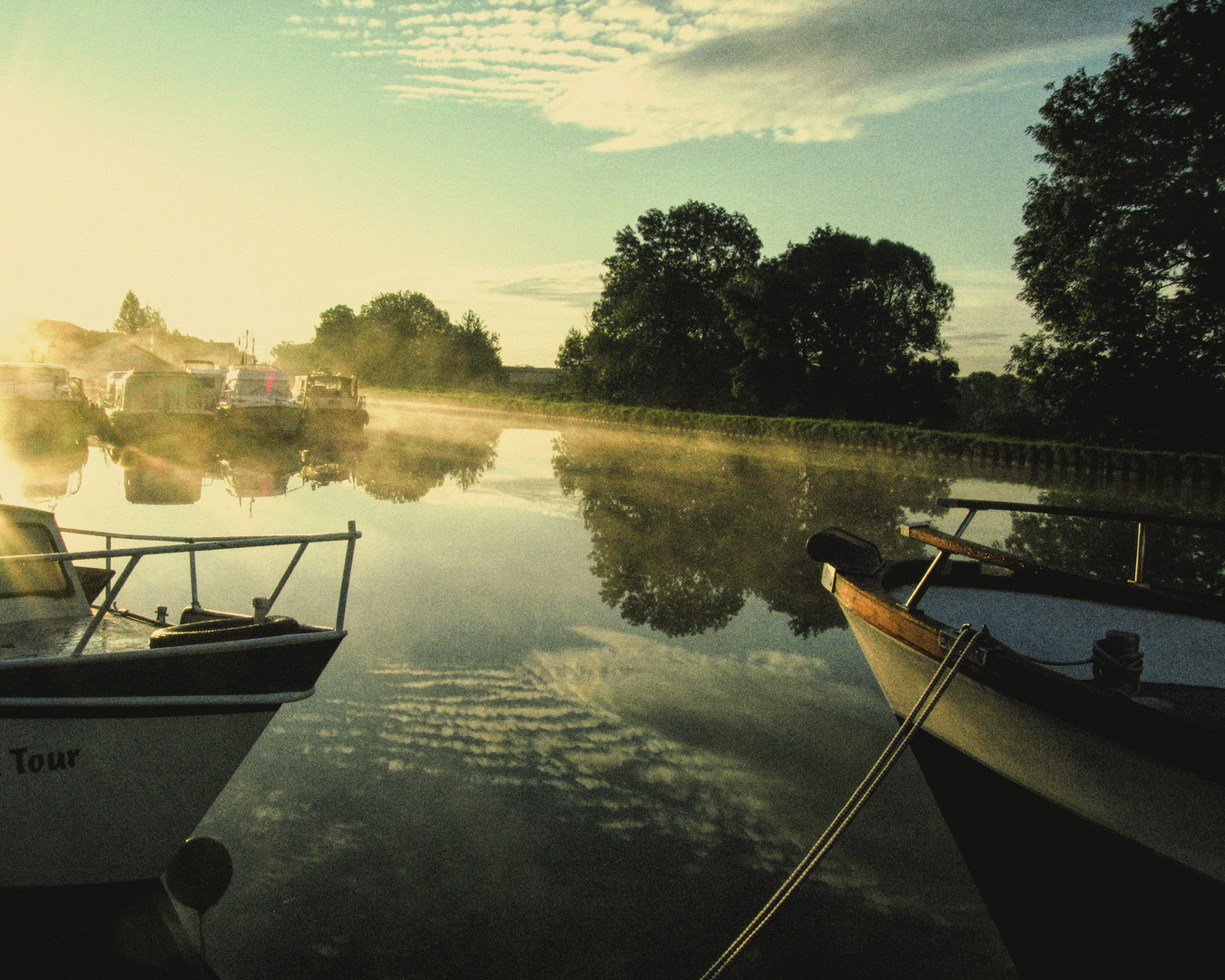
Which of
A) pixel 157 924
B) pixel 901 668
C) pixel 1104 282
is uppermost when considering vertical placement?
pixel 1104 282

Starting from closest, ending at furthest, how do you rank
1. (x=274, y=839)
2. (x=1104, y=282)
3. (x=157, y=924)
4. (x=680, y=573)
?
1. (x=157, y=924)
2. (x=274, y=839)
3. (x=680, y=573)
4. (x=1104, y=282)

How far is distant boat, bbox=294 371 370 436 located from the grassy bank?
69.6 feet

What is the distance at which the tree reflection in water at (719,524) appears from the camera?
10.8 meters

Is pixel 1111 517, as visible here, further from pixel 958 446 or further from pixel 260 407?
pixel 958 446

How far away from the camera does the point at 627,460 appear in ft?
100

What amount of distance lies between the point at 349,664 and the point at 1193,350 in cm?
3656

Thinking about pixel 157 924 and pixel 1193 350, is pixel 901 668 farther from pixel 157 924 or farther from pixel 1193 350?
pixel 1193 350

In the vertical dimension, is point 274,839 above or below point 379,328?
below

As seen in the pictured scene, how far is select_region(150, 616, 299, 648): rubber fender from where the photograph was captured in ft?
15.2

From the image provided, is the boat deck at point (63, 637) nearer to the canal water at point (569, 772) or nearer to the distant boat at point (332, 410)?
the canal water at point (569, 772)

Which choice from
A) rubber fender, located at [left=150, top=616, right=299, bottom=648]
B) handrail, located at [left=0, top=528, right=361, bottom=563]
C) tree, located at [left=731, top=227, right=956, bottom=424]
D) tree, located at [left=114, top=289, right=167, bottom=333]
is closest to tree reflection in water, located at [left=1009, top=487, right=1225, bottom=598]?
handrail, located at [left=0, top=528, right=361, bottom=563]

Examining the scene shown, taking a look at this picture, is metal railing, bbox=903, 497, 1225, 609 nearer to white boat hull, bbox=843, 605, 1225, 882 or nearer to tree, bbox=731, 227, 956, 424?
white boat hull, bbox=843, 605, 1225, 882

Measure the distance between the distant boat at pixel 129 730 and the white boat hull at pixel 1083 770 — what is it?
3.97 metres

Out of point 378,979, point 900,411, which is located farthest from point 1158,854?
point 900,411
